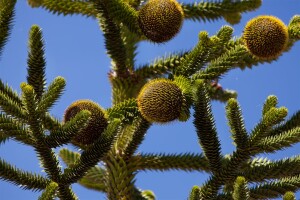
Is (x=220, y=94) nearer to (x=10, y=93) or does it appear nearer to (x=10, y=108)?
(x=10, y=93)

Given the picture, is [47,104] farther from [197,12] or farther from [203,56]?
[197,12]

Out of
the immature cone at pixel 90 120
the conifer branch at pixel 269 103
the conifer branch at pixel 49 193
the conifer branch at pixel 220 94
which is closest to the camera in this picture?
the conifer branch at pixel 49 193

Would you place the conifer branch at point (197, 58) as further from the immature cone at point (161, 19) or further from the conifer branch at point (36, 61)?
the conifer branch at point (36, 61)

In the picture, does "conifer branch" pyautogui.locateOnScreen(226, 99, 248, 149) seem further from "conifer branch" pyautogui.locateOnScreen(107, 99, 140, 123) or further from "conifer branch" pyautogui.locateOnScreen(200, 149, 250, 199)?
"conifer branch" pyautogui.locateOnScreen(107, 99, 140, 123)

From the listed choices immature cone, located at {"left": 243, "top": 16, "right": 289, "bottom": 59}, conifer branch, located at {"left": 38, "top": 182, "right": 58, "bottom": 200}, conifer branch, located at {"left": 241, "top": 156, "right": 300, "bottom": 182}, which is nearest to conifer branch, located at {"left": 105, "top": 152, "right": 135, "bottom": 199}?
conifer branch, located at {"left": 241, "top": 156, "right": 300, "bottom": 182}

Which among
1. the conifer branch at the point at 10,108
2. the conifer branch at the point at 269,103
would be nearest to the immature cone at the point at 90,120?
the conifer branch at the point at 10,108

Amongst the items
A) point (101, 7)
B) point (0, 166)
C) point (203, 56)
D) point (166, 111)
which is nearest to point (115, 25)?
point (101, 7)

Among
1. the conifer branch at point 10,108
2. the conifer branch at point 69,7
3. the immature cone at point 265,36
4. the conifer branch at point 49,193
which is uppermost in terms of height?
the conifer branch at point 69,7
